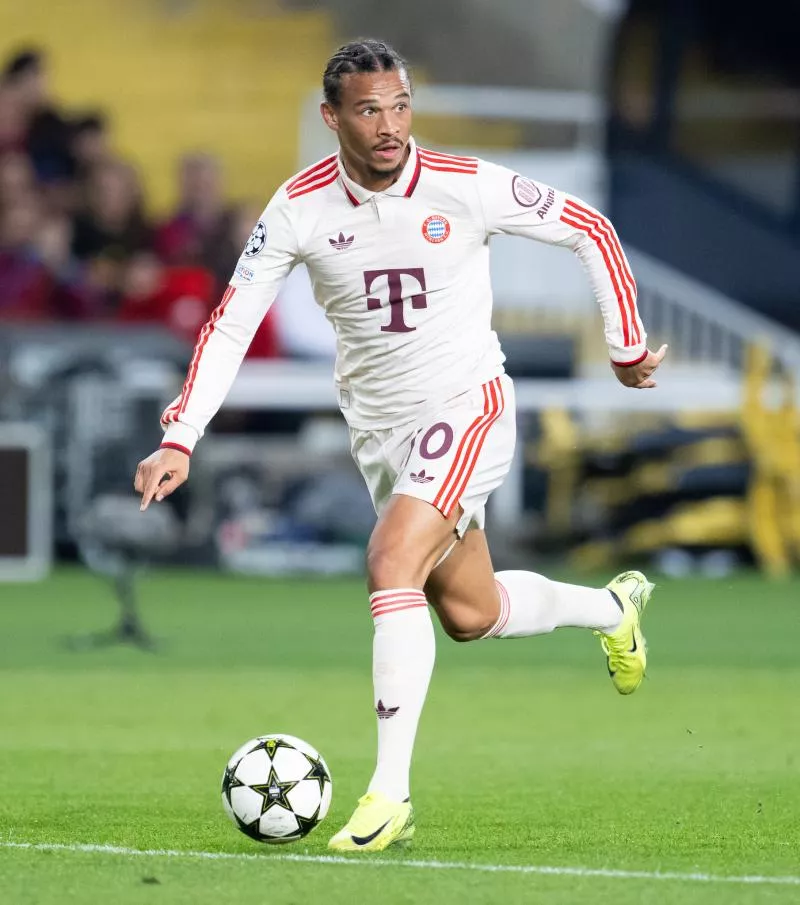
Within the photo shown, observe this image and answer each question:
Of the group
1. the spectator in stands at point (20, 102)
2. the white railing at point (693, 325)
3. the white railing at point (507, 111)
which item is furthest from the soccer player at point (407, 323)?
the white railing at point (507, 111)

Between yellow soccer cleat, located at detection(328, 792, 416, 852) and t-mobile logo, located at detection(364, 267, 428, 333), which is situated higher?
t-mobile logo, located at detection(364, 267, 428, 333)

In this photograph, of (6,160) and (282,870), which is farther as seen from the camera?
(6,160)

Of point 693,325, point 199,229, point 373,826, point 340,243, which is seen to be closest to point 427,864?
point 373,826

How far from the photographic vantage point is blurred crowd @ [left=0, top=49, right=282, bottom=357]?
17.6 metres

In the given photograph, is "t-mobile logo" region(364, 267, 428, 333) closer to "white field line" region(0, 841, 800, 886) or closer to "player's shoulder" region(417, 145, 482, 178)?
"player's shoulder" region(417, 145, 482, 178)

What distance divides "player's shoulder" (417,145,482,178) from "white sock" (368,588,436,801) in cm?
128

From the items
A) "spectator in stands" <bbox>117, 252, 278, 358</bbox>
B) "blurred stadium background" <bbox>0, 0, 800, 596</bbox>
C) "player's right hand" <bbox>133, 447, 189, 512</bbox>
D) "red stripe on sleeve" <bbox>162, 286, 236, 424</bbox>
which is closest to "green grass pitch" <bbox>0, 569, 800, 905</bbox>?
"player's right hand" <bbox>133, 447, 189, 512</bbox>

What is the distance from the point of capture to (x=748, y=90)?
70.1ft

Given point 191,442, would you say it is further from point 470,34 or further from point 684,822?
point 470,34

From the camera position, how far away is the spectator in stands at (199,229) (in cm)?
1827

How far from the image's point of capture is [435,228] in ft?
19.9

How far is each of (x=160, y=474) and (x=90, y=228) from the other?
12944mm

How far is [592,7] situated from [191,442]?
15.7 meters

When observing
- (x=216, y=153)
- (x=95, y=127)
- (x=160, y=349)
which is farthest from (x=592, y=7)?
(x=160, y=349)
